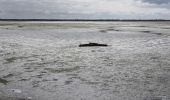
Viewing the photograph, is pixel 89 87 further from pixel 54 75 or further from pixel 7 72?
A: pixel 7 72

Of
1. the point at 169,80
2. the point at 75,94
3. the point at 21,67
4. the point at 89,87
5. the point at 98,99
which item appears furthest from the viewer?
the point at 21,67

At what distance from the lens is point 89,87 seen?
12203 millimetres

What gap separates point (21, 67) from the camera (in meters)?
17.3

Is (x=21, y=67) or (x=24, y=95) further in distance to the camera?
(x=21, y=67)

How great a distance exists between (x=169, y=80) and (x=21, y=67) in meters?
8.81

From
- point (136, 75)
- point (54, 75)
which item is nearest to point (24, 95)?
point (54, 75)

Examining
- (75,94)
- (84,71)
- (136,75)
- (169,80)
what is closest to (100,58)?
(84,71)

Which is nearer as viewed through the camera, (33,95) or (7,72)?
(33,95)

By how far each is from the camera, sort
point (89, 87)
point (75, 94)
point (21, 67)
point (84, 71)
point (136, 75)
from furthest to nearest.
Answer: point (21, 67)
point (84, 71)
point (136, 75)
point (89, 87)
point (75, 94)

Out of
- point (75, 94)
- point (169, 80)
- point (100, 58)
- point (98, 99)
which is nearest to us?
point (98, 99)

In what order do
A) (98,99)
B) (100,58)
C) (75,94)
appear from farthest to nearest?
(100,58) < (75,94) < (98,99)

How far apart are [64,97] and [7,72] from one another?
20.2 ft

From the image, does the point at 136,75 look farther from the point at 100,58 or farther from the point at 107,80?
the point at 100,58

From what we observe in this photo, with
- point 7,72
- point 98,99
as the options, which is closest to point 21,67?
point 7,72
